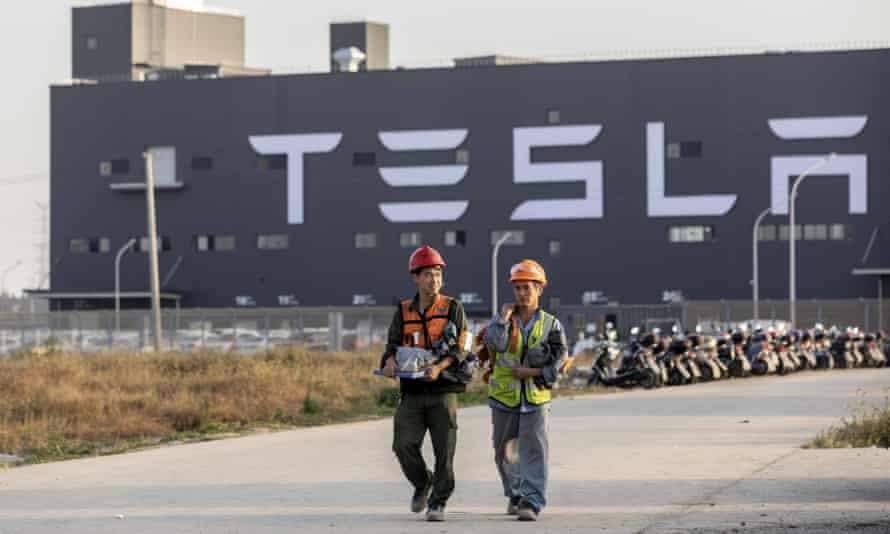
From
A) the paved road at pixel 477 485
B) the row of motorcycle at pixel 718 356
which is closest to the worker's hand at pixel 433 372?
the paved road at pixel 477 485

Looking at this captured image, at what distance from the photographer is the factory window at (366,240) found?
299 ft

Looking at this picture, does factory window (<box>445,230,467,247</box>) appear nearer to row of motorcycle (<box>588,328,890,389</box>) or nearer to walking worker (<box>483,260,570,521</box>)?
row of motorcycle (<box>588,328,890,389</box>)

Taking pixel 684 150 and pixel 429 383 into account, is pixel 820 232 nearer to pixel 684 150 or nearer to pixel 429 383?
pixel 684 150

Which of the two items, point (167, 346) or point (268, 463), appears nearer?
point (268, 463)

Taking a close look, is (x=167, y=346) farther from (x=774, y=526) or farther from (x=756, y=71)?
(x=774, y=526)

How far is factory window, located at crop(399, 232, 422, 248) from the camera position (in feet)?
296

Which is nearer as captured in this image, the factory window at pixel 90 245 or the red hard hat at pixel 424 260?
the red hard hat at pixel 424 260

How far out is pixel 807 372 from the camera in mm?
43906

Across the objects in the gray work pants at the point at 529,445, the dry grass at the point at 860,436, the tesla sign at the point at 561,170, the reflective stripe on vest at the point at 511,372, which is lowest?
the dry grass at the point at 860,436

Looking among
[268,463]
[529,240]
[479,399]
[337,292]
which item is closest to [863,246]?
[529,240]

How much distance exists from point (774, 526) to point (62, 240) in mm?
87629

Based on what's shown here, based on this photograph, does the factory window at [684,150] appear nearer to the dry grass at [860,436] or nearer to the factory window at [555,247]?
the factory window at [555,247]

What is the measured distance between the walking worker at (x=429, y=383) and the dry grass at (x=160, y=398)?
8.01 m

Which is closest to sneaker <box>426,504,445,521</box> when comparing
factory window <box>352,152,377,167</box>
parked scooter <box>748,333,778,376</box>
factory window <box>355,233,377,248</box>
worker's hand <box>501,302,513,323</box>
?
worker's hand <box>501,302,513,323</box>
